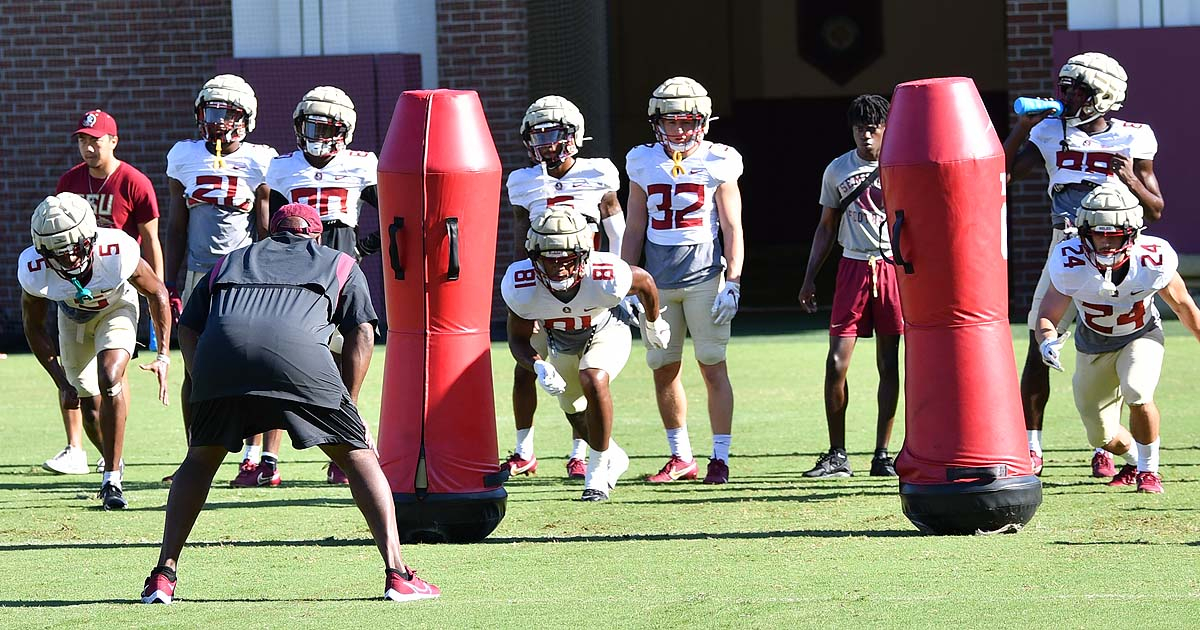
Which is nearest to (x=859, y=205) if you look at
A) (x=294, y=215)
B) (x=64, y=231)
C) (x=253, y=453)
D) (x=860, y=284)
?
(x=860, y=284)

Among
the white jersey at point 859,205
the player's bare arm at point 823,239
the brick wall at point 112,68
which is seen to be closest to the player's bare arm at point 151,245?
the player's bare arm at point 823,239

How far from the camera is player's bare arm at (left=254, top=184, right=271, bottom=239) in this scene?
372 inches

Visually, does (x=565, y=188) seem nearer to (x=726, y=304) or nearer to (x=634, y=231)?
(x=634, y=231)

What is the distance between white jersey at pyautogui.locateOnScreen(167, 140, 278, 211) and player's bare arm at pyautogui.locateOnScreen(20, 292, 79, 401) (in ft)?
4.11

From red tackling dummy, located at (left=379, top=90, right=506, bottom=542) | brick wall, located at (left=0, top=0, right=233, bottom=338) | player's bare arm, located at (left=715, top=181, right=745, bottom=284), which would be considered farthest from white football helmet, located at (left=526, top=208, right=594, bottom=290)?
brick wall, located at (left=0, top=0, right=233, bottom=338)

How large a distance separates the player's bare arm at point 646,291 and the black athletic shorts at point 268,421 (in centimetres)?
232

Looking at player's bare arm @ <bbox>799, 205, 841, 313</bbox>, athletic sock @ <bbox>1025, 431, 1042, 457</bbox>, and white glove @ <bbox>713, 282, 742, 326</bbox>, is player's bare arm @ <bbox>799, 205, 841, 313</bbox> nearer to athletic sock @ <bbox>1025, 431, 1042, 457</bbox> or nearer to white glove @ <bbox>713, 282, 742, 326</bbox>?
A: white glove @ <bbox>713, 282, 742, 326</bbox>

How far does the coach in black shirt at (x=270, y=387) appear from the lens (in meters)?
6.07

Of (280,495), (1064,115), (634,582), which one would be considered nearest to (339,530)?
(280,495)

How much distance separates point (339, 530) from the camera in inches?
304

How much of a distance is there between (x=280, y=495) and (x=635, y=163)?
239 cm

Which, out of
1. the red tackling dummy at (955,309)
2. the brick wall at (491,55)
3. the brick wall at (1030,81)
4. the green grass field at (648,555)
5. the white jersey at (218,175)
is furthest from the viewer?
the brick wall at (491,55)

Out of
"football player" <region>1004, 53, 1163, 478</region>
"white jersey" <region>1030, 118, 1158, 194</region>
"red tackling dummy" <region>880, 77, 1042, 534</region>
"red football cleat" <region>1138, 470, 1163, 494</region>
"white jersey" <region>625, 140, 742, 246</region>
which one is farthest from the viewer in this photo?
"white jersey" <region>625, 140, 742, 246</region>

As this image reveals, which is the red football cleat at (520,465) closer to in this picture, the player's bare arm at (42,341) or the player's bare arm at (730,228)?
the player's bare arm at (730,228)
